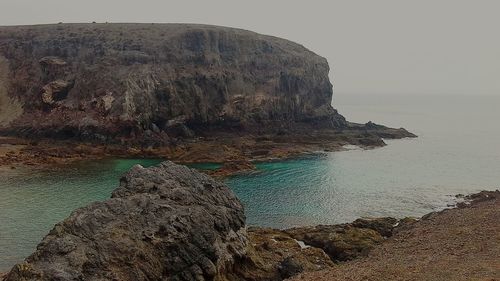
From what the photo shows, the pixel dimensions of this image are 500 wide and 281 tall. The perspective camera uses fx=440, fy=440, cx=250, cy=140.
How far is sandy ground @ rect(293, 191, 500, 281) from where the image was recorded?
27.3 m

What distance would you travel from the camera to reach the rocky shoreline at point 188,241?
23.5 m

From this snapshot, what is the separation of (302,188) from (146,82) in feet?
158

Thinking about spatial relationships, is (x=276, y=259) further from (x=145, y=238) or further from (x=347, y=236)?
(x=145, y=238)

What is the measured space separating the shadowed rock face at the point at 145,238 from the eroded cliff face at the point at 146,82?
59.9m

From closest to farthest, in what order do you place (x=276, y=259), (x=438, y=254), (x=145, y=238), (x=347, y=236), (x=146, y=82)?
(x=145, y=238) < (x=438, y=254) < (x=276, y=259) < (x=347, y=236) < (x=146, y=82)

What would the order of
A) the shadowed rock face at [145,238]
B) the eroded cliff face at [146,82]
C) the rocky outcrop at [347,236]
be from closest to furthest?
the shadowed rock face at [145,238] < the rocky outcrop at [347,236] < the eroded cliff face at [146,82]

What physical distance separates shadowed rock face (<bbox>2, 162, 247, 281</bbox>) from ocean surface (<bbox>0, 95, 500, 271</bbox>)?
12747 millimetres

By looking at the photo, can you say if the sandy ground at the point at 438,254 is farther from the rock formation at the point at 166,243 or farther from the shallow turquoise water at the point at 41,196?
the shallow turquoise water at the point at 41,196

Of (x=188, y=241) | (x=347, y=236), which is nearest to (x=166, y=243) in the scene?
(x=188, y=241)

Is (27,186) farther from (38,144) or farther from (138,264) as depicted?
(138,264)

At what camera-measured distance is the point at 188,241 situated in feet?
88.4

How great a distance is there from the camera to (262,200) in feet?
185

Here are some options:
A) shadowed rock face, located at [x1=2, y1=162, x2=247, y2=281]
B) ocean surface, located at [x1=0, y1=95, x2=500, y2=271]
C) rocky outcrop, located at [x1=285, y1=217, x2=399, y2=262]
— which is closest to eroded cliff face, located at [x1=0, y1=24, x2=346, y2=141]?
ocean surface, located at [x1=0, y1=95, x2=500, y2=271]

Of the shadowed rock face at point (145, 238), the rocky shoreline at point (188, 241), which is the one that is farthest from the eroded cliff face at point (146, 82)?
the shadowed rock face at point (145, 238)
